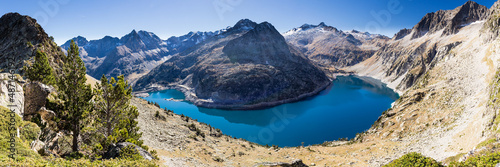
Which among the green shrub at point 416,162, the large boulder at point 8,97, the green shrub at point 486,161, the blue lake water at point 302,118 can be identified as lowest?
the green shrub at point 486,161

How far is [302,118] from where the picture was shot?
90312 millimetres

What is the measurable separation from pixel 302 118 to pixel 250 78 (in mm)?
56361

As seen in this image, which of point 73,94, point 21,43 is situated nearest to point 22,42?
point 21,43

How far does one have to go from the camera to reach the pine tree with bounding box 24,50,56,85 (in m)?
20.1

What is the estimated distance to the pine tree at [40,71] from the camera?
20.1m

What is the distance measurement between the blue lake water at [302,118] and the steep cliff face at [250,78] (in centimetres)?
948

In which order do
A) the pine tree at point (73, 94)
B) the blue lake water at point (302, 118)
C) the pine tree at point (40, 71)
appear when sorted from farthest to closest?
the blue lake water at point (302, 118)
the pine tree at point (40, 71)
the pine tree at point (73, 94)

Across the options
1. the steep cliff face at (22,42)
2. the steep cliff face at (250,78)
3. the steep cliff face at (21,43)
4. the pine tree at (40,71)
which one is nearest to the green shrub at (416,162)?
the pine tree at (40,71)

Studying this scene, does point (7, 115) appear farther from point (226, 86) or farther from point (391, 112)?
point (226, 86)

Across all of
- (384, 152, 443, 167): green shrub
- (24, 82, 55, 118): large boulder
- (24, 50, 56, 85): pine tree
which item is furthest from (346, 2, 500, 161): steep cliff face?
(24, 50, 56, 85): pine tree

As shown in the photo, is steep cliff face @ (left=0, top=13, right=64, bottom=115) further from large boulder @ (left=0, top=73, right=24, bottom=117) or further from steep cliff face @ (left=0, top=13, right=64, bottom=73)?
large boulder @ (left=0, top=73, right=24, bottom=117)

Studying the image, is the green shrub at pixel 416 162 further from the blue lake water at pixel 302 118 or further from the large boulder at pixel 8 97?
the blue lake water at pixel 302 118

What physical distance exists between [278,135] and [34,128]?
6524cm

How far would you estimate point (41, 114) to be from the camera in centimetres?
1809
